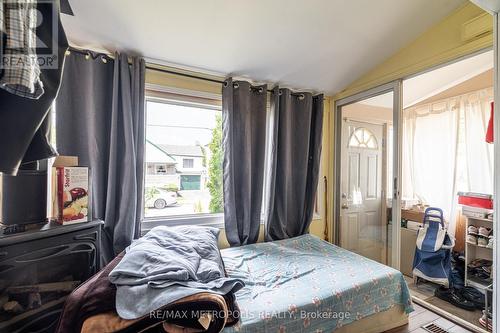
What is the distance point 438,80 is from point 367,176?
1536 millimetres

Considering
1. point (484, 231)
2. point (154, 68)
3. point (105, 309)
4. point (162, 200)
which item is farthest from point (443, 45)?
point (105, 309)

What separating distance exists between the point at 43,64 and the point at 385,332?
2.62m

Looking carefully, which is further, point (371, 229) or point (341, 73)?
point (371, 229)

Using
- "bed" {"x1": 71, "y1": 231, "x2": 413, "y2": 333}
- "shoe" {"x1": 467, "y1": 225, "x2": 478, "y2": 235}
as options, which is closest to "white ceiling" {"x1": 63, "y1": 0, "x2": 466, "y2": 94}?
"bed" {"x1": 71, "y1": 231, "x2": 413, "y2": 333}

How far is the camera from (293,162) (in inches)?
109

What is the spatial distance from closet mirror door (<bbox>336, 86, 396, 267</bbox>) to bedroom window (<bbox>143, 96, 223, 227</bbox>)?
66.3 inches

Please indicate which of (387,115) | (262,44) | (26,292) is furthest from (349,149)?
(26,292)

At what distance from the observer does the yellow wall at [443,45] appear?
1.79m

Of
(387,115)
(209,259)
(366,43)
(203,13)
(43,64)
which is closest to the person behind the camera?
(43,64)

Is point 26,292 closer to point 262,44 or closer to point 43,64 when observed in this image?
point 43,64

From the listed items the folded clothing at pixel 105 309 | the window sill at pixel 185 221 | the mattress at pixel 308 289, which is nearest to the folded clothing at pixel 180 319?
the folded clothing at pixel 105 309

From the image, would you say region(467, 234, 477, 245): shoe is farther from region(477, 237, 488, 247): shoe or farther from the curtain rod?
the curtain rod

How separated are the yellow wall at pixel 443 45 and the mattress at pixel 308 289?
1895mm

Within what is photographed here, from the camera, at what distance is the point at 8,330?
1.14 m
